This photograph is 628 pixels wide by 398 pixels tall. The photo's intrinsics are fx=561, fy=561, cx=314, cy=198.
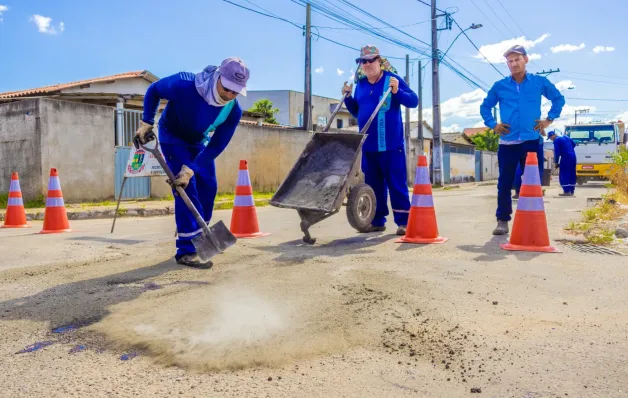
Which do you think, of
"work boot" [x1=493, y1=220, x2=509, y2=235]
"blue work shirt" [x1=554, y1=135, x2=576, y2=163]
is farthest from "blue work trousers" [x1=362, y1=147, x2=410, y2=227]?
"blue work shirt" [x1=554, y1=135, x2=576, y2=163]

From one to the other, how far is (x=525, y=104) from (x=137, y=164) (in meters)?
5.43

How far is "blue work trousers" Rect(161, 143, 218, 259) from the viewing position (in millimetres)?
4164

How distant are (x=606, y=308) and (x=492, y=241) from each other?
7.58ft

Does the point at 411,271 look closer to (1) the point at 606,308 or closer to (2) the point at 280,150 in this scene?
(1) the point at 606,308

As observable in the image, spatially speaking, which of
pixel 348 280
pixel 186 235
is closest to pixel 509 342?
pixel 348 280

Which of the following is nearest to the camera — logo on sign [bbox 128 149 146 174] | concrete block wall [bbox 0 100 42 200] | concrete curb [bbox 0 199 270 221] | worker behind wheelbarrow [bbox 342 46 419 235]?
worker behind wheelbarrow [bbox 342 46 419 235]

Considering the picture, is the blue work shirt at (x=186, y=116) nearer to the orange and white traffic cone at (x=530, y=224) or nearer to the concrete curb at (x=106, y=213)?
the orange and white traffic cone at (x=530, y=224)

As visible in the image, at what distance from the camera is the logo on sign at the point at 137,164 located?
8.16 meters

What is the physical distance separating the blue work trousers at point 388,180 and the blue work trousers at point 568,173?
923 centimetres

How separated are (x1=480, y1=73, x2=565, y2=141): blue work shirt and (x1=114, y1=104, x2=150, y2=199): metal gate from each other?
1016cm

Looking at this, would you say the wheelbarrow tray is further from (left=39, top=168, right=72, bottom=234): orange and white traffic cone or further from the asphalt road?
(left=39, top=168, right=72, bottom=234): orange and white traffic cone

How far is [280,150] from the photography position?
2023 cm

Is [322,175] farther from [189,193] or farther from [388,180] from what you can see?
[189,193]

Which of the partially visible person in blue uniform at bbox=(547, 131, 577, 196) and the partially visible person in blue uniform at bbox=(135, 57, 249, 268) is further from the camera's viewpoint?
the partially visible person in blue uniform at bbox=(547, 131, 577, 196)
